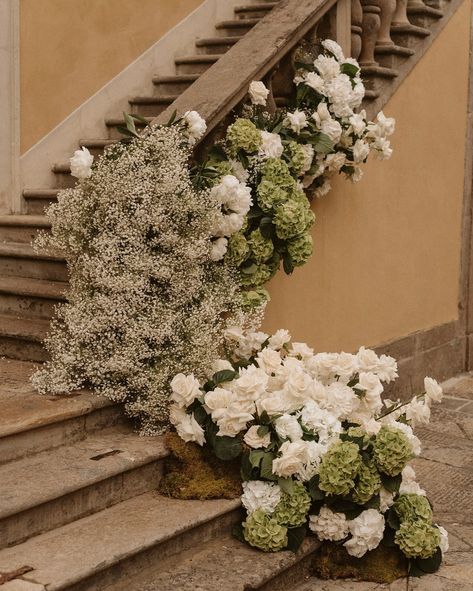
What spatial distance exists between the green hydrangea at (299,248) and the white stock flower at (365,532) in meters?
1.37

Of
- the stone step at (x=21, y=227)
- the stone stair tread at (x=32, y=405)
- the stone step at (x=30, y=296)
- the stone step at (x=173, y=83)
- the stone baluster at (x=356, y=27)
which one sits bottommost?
the stone stair tread at (x=32, y=405)

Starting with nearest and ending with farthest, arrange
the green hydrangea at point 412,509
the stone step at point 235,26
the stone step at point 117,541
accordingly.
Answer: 1. the stone step at point 117,541
2. the green hydrangea at point 412,509
3. the stone step at point 235,26

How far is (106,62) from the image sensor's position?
21.6ft

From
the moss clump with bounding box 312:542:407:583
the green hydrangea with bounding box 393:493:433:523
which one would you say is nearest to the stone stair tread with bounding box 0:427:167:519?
the moss clump with bounding box 312:542:407:583

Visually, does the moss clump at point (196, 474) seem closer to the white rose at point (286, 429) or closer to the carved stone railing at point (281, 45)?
the white rose at point (286, 429)

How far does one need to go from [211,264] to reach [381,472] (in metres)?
1.24

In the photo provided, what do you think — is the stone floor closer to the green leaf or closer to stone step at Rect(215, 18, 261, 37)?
the green leaf

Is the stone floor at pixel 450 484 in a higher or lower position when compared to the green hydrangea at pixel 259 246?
lower

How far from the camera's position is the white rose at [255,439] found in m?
3.80

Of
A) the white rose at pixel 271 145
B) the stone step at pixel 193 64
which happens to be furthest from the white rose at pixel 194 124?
the stone step at pixel 193 64

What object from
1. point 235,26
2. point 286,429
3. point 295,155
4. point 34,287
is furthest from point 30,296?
point 235,26

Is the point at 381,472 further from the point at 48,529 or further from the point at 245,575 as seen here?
the point at 48,529

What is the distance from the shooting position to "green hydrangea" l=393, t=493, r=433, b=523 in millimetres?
3889

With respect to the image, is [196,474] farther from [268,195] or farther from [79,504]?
[268,195]
